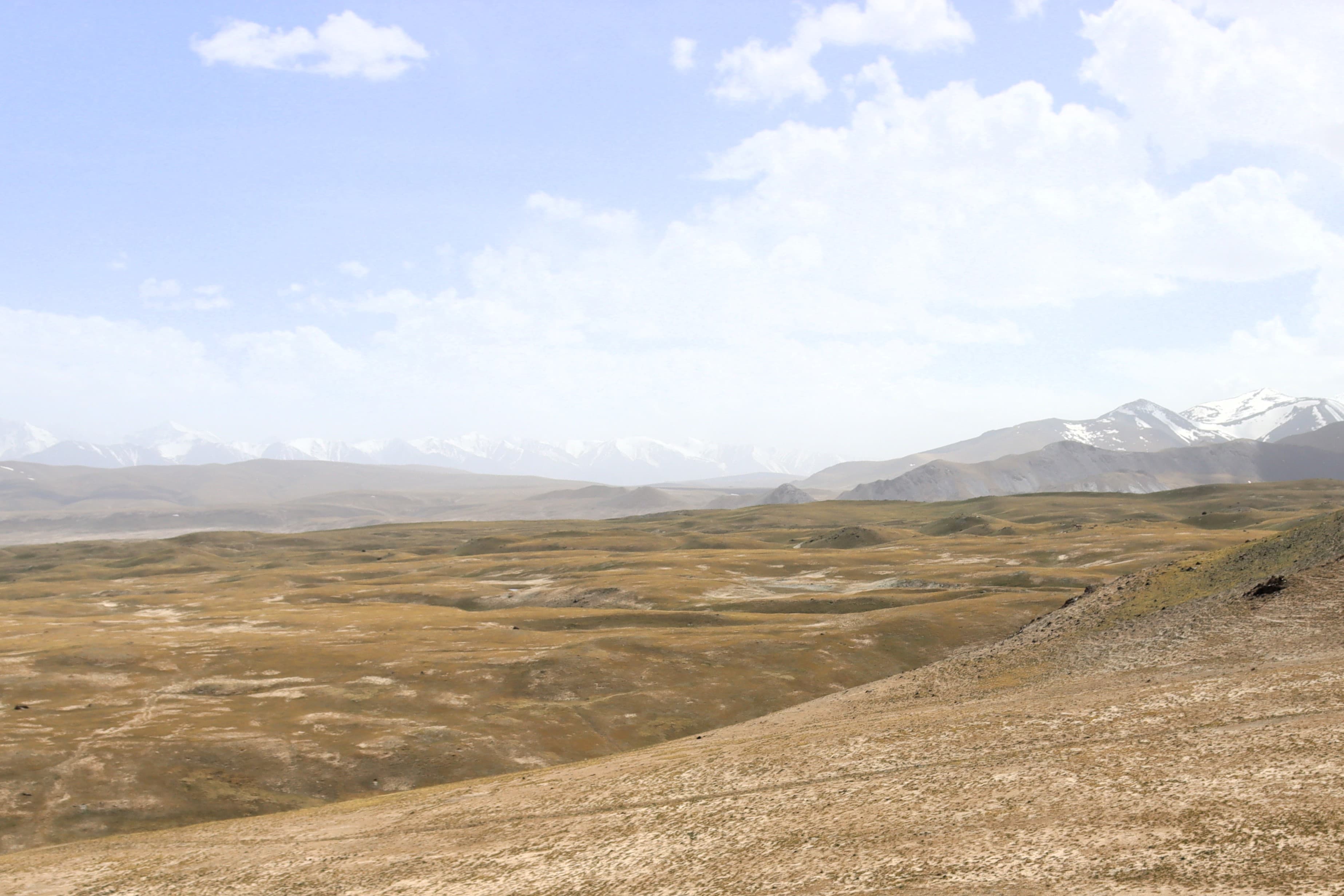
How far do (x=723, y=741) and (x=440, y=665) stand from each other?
38493mm

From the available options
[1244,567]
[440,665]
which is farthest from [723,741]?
[1244,567]

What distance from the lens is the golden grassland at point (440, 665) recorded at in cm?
5331

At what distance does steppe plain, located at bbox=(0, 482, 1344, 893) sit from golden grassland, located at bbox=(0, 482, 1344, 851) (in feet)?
1.22

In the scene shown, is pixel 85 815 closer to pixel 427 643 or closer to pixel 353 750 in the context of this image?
pixel 353 750

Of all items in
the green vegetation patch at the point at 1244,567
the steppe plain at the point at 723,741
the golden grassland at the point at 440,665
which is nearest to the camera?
the steppe plain at the point at 723,741

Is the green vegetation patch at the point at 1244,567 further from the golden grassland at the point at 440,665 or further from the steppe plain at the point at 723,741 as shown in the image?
the golden grassland at the point at 440,665

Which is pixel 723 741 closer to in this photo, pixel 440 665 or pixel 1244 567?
pixel 440 665

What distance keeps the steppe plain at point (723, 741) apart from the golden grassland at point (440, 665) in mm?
370

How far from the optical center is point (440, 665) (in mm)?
77500

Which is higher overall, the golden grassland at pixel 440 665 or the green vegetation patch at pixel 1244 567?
the green vegetation patch at pixel 1244 567

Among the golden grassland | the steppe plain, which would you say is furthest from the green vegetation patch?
the golden grassland

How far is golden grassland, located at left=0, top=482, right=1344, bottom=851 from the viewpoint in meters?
53.3

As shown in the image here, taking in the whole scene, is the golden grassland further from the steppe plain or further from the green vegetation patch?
the green vegetation patch

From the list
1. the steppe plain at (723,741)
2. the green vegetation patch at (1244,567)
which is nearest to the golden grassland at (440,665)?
the steppe plain at (723,741)
